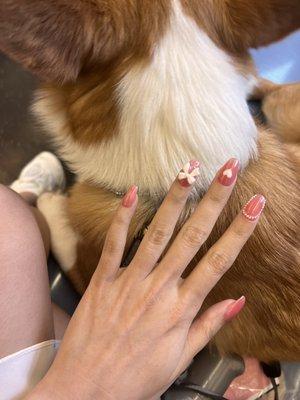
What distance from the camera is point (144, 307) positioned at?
0.76 meters

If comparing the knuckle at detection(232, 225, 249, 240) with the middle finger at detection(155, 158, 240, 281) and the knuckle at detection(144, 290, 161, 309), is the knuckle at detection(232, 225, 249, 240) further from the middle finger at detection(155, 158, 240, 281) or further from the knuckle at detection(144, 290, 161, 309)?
the knuckle at detection(144, 290, 161, 309)

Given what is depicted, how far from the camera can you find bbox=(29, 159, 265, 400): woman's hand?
0.75m

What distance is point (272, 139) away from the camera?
3.36 ft

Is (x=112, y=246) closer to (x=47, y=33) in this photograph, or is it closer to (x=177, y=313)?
(x=177, y=313)

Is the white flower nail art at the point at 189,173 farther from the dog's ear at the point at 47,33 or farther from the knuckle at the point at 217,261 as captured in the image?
the dog's ear at the point at 47,33

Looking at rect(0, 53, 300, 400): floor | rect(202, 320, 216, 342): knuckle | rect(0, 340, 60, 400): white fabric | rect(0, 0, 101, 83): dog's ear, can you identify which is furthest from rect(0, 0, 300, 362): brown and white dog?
rect(0, 53, 300, 400): floor

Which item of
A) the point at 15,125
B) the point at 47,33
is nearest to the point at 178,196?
the point at 47,33

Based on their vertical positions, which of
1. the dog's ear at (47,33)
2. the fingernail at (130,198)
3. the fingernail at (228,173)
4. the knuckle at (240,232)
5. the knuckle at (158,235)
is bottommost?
the knuckle at (240,232)

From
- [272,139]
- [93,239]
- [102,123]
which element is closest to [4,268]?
[93,239]

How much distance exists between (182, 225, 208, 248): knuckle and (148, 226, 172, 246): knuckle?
27 millimetres

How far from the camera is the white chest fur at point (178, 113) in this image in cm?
77

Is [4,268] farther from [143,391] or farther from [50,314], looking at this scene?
[143,391]

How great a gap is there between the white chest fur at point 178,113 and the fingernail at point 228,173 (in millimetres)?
88

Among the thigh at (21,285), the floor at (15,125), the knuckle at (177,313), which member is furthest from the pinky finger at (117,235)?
the floor at (15,125)
